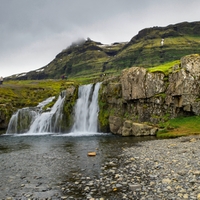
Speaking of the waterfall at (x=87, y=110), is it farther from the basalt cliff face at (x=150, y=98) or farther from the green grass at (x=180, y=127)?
the green grass at (x=180, y=127)

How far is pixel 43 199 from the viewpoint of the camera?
1219 cm

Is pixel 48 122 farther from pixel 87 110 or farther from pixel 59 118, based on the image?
pixel 87 110

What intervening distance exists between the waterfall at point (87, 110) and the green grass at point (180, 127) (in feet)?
65.3

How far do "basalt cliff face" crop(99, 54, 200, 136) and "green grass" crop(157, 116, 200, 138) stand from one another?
1.53m

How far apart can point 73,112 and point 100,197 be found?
50.0 meters

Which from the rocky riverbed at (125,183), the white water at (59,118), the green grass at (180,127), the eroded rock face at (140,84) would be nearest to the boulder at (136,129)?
the green grass at (180,127)

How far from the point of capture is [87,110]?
194 feet

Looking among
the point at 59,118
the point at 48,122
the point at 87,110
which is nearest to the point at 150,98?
the point at 87,110

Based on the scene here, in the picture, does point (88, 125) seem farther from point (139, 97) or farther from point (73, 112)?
point (139, 97)

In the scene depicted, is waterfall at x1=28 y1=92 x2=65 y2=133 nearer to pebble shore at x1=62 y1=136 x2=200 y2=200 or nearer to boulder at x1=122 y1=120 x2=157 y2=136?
boulder at x1=122 y1=120 x2=157 y2=136

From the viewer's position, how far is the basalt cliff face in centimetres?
4094

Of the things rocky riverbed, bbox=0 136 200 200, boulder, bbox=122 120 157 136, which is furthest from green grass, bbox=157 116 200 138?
rocky riverbed, bbox=0 136 200 200

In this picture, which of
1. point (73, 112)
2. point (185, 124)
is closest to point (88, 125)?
point (73, 112)

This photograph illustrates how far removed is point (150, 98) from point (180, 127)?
29.3 feet
